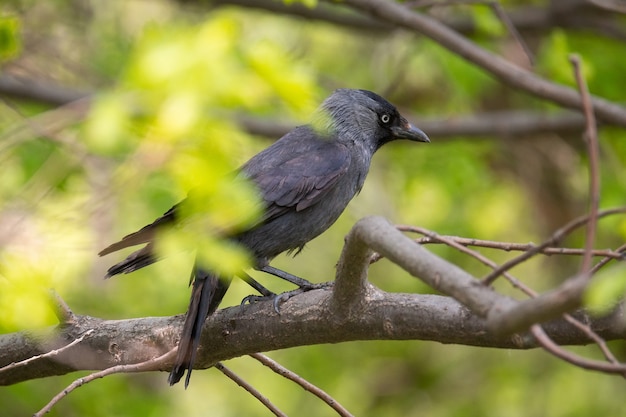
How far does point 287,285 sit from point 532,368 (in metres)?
3.05

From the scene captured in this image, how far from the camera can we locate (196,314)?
4.49 metres

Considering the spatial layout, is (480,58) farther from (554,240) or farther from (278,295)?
(554,240)

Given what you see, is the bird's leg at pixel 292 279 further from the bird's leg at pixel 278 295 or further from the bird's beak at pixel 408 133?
the bird's beak at pixel 408 133

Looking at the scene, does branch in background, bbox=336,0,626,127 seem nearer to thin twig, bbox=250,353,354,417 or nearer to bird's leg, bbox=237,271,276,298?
bird's leg, bbox=237,271,276,298

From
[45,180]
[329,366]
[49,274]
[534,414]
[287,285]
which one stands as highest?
[45,180]

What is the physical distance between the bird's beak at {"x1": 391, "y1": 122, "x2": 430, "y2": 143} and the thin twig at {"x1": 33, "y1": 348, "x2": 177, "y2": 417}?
10.1ft

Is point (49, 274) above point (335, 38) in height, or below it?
below

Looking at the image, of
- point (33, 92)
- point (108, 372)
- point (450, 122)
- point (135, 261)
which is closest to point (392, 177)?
point (450, 122)

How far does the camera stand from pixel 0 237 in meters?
2.63

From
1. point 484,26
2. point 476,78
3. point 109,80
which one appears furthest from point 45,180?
point 476,78

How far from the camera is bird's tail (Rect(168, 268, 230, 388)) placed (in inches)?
170

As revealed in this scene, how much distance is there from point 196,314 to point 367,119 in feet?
8.70

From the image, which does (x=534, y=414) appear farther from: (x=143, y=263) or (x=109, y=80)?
(x=143, y=263)

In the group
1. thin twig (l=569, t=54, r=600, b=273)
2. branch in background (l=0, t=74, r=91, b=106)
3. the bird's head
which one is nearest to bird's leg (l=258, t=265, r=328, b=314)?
the bird's head
